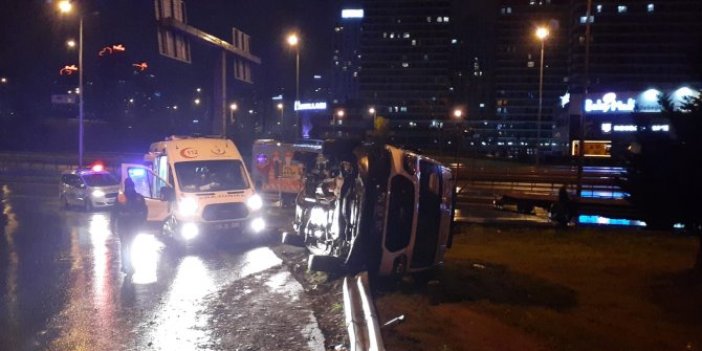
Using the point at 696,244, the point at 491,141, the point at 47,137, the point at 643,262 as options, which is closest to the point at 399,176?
the point at 643,262

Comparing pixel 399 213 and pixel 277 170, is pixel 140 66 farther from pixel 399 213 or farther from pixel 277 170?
pixel 399 213

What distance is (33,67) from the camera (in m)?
58.9

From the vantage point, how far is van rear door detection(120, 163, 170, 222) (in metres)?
15.1

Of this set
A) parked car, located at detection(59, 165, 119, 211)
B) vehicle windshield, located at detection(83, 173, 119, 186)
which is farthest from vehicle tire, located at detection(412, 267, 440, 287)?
vehicle windshield, located at detection(83, 173, 119, 186)

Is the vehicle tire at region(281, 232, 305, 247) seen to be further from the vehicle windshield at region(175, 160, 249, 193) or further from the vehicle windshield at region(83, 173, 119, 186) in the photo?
the vehicle windshield at region(83, 173, 119, 186)

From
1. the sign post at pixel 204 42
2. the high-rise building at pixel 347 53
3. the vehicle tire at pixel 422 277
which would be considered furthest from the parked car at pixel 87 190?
the high-rise building at pixel 347 53

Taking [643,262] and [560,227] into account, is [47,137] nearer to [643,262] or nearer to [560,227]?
[560,227]

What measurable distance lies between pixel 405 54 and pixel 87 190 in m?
153

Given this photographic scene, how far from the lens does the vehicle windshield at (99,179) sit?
81.0 ft

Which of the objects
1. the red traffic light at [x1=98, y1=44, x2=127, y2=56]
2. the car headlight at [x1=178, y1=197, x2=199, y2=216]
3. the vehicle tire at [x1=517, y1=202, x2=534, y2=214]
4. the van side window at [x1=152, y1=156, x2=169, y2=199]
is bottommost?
the vehicle tire at [x1=517, y1=202, x2=534, y2=214]

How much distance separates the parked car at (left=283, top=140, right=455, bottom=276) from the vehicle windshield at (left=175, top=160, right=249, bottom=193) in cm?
558

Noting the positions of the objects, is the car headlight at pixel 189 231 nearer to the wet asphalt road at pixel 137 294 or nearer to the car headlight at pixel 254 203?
the wet asphalt road at pixel 137 294

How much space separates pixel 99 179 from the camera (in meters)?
25.2

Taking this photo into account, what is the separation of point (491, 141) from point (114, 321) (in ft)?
510
